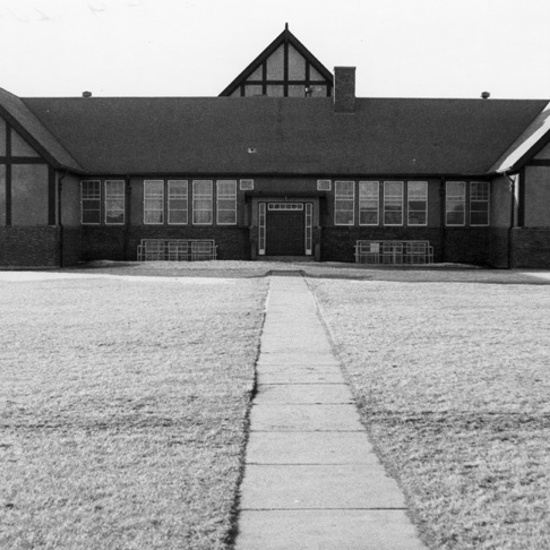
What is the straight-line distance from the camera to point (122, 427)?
664 centimetres

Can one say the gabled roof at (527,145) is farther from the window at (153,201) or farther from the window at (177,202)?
the window at (153,201)

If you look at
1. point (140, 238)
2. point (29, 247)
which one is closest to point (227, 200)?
point (140, 238)

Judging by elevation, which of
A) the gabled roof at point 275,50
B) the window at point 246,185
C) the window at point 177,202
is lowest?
the window at point 177,202

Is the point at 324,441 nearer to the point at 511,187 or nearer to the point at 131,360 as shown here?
the point at 131,360

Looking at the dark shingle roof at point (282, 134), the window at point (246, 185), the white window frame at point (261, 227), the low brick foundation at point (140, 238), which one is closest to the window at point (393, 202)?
the dark shingle roof at point (282, 134)

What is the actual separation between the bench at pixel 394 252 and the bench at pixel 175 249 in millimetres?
5567

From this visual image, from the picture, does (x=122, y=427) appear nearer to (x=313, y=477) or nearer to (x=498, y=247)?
(x=313, y=477)

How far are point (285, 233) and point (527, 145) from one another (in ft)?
30.3

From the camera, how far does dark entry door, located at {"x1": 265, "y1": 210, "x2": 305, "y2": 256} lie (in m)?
35.5

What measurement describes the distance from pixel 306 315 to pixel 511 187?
20.3 metres

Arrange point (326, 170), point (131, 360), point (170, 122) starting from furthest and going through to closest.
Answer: point (170, 122), point (326, 170), point (131, 360)

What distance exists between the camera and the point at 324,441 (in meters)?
6.26

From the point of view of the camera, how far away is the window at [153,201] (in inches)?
1407

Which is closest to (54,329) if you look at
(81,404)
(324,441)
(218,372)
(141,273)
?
(218,372)
